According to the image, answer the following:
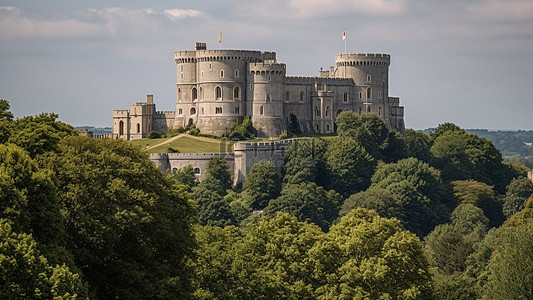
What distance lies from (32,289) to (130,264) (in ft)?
31.3

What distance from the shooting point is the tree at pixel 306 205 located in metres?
110

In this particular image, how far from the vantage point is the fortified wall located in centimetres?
11681

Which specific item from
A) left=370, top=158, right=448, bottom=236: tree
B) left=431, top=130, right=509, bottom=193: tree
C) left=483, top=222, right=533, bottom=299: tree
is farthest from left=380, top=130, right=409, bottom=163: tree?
left=483, top=222, right=533, bottom=299: tree

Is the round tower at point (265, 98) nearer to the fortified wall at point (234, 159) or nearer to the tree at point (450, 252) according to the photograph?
the fortified wall at point (234, 159)

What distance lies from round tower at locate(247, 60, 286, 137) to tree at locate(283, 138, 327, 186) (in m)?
5.57

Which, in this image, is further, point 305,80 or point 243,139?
point 305,80

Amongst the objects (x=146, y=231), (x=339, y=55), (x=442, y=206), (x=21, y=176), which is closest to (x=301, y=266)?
(x=146, y=231)

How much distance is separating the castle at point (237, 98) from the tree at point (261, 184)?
476 inches

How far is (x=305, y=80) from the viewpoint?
135500 mm

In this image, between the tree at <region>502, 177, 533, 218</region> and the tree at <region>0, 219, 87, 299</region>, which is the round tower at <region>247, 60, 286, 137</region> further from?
the tree at <region>0, 219, 87, 299</region>

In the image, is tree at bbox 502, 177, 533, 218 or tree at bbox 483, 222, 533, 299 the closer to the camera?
tree at bbox 483, 222, 533, 299

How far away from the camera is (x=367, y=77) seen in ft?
463

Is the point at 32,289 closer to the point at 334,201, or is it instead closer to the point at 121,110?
the point at 334,201

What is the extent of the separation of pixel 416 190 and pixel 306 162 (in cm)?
1167
